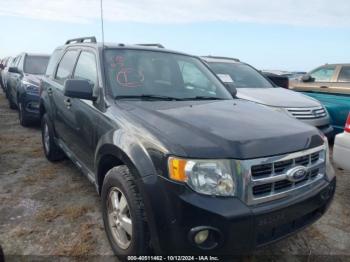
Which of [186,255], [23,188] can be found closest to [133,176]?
[186,255]

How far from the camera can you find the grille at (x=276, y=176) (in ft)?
6.87

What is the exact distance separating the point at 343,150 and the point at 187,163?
8.54 feet

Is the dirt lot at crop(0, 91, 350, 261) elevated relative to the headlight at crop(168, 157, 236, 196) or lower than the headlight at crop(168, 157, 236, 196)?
lower

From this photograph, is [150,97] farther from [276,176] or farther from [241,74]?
[241,74]

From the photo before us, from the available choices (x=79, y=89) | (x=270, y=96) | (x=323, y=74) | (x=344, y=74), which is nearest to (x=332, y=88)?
(x=344, y=74)

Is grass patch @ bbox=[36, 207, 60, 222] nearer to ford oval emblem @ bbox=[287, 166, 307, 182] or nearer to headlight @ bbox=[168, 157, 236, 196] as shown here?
headlight @ bbox=[168, 157, 236, 196]

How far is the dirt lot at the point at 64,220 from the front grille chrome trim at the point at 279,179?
73 cm

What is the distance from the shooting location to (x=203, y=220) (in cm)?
197

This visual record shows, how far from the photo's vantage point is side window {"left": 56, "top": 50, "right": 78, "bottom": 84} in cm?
A: 402

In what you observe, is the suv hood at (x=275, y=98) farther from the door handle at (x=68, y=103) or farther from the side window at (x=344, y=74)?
the door handle at (x=68, y=103)

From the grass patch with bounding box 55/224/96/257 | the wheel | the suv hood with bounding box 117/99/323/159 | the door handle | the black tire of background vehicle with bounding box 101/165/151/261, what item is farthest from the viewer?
the wheel

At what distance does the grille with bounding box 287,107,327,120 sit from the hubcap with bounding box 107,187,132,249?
3758 millimetres

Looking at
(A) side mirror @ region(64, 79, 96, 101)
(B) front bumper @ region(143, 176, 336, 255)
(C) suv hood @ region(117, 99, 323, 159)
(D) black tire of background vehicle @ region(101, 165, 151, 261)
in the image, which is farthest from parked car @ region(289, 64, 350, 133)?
(D) black tire of background vehicle @ region(101, 165, 151, 261)

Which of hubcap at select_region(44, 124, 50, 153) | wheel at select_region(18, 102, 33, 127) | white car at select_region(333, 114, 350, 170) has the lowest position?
wheel at select_region(18, 102, 33, 127)
